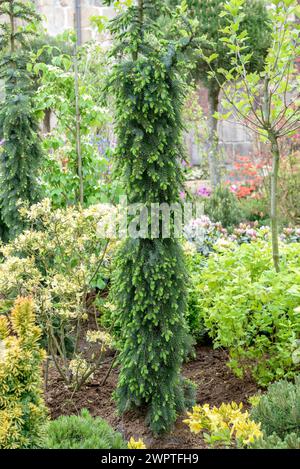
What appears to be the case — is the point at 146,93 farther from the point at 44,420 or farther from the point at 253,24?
the point at 253,24

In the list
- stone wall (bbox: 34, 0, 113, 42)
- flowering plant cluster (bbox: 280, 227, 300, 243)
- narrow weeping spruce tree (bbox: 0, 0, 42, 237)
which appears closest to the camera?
narrow weeping spruce tree (bbox: 0, 0, 42, 237)

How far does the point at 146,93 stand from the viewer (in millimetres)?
3268

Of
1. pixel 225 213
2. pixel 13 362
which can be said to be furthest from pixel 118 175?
pixel 225 213

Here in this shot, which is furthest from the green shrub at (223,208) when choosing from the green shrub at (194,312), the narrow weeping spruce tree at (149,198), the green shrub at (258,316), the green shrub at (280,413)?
the green shrub at (280,413)

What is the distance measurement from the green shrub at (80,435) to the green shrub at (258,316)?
1207 millimetres

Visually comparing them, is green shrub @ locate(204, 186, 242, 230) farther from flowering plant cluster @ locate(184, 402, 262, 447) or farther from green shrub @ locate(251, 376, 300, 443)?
flowering plant cluster @ locate(184, 402, 262, 447)

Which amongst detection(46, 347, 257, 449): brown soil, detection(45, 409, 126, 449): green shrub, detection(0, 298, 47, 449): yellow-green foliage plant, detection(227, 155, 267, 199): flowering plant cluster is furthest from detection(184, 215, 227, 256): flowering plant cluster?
detection(227, 155, 267, 199): flowering plant cluster

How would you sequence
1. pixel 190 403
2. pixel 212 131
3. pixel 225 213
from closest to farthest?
pixel 190 403 → pixel 225 213 → pixel 212 131

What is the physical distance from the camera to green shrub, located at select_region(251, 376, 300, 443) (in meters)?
2.88

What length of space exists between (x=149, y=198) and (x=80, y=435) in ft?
4.25

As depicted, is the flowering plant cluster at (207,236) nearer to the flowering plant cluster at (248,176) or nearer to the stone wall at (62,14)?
the flowering plant cluster at (248,176)

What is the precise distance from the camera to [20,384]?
2660 millimetres

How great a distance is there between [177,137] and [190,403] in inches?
64.0

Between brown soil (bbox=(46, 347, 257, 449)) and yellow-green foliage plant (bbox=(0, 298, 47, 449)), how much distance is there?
0.98 meters
